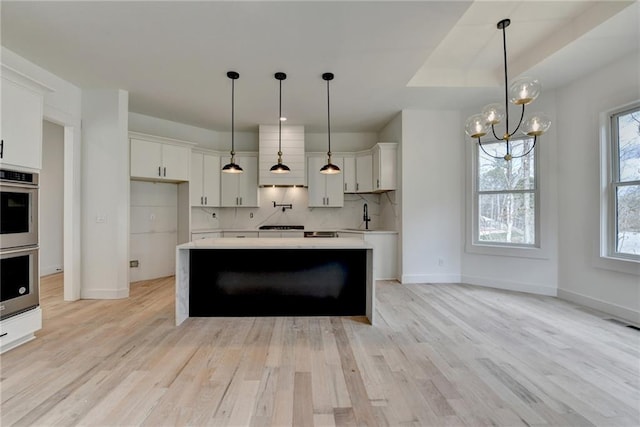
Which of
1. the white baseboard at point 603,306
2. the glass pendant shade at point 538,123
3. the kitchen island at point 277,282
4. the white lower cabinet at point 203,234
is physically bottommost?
the white baseboard at point 603,306

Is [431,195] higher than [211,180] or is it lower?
lower

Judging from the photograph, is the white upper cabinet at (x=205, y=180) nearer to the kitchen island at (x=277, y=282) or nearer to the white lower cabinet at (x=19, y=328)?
the kitchen island at (x=277, y=282)

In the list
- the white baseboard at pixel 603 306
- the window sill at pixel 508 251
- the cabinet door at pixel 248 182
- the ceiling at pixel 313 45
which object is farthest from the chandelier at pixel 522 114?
the cabinet door at pixel 248 182

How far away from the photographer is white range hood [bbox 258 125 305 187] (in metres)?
5.45

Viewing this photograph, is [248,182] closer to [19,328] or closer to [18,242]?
[18,242]

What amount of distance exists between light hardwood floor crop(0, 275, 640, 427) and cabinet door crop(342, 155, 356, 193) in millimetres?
2907

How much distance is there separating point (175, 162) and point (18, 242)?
261 cm

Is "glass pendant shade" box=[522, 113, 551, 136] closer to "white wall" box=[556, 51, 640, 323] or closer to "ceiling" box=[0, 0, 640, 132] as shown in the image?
"ceiling" box=[0, 0, 640, 132]

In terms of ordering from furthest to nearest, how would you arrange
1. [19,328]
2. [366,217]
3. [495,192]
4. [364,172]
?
[366,217]
[364,172]
[495,192]
[19,328]

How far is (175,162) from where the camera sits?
4840 millimetres

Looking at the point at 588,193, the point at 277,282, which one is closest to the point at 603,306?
the point at 588,193

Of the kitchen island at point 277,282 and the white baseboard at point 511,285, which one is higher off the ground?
the kitchen island at point 277,282

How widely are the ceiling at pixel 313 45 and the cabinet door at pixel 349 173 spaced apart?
1474mm

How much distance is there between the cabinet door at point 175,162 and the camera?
15.5ft
